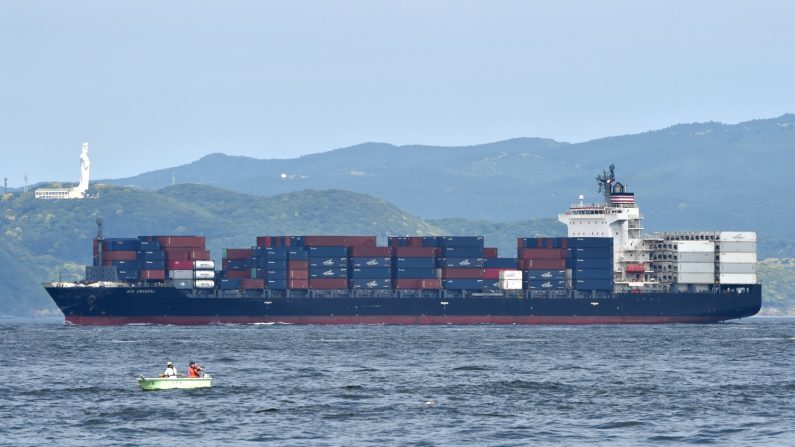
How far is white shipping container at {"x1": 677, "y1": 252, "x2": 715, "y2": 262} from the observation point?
613ft

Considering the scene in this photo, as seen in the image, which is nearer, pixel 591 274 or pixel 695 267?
pixel 591 274

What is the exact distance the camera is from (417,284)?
590ft

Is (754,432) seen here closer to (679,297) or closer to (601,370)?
(601,370)

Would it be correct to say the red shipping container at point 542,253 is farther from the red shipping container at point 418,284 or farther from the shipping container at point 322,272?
the shipping container at point 322,272

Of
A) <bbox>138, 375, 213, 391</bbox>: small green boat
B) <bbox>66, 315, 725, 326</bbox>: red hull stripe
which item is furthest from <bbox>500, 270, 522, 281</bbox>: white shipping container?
<bbox>138, 375, 213, 391</bbox>: small green boat

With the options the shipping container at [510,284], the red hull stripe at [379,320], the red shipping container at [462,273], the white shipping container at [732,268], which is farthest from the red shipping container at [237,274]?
the white shipping container at [732,268]

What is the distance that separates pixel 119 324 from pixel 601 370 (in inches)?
3530

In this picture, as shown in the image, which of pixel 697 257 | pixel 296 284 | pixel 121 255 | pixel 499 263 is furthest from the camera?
pixel 697 257

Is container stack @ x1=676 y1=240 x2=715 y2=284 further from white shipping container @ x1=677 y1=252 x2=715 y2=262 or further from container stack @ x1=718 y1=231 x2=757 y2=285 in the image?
container stack @ x1=718 y1=231 x2=757 y2=285

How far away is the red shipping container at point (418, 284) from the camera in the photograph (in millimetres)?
179375

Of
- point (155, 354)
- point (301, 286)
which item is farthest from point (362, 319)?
point (155, 354)

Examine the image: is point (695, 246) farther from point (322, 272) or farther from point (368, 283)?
point (322, 272)

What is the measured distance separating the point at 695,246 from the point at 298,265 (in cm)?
4816

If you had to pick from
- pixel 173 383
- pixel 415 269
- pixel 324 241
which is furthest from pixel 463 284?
pixel 173 383
